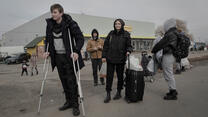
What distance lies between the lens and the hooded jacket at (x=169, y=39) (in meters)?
3.42

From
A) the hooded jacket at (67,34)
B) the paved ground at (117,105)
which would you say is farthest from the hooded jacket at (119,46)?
the paved ground at (117,105)

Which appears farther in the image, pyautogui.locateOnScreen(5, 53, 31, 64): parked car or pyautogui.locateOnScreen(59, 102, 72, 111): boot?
pyautogui.locateOnScreen(5, 53, 31, 64): parked car

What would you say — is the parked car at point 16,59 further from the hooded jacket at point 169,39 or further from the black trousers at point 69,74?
the hooded jacket at point 169,39

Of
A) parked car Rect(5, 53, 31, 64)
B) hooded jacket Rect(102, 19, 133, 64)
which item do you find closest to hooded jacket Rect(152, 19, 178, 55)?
hooded jacket Rect(102, 19, 133, 64)

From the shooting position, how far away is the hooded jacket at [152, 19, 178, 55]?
3.42m

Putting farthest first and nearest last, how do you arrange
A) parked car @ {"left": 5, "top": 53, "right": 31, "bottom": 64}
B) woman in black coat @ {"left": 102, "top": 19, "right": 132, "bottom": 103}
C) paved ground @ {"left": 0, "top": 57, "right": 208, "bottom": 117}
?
parked car @ {"left": 5, "top": 53, "right": 31, "bottom": 64}, woman in black coat @ {"left": 102, "top": 19, "right": 132, "bottom": 103}, paved ground @ {"left": 0, "top": 57, "right": 208, "bottom": 117}

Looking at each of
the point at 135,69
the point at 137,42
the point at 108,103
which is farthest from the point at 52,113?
the point at 137,42

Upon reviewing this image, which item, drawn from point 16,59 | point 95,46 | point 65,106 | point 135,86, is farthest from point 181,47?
point 16,59

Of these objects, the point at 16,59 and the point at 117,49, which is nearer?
the point at 117,49

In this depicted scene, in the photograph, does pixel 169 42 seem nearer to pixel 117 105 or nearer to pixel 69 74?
pixel 117 105

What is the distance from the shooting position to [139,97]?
137 inches

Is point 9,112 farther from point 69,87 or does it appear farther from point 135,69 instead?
point 135,69

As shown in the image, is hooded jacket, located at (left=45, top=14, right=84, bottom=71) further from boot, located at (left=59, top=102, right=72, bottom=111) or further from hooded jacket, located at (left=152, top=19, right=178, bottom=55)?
hooded jacket, located at (left=152, top=19, right=178, bottom=55)

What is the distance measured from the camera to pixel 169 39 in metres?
3.42
